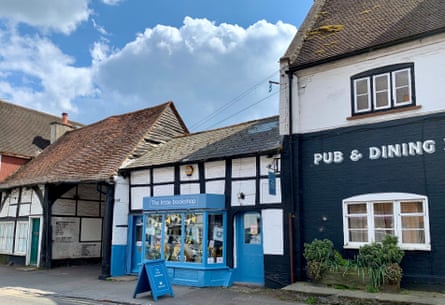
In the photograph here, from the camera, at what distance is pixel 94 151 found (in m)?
19.2

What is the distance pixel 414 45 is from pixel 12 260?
19206mm

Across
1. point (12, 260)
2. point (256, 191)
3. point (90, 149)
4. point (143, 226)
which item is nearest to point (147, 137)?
point (90, 149)

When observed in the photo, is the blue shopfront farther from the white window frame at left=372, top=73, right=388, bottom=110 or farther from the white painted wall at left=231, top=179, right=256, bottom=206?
the white window frame at left=372, top=73, right=388, bottom=110

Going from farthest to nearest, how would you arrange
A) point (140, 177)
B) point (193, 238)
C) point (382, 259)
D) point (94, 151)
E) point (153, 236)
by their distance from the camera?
1. point (94, 151)
2. point (140, 177)
3. point (153, 236)
4. point (193, 238)
5. point (382, 259)

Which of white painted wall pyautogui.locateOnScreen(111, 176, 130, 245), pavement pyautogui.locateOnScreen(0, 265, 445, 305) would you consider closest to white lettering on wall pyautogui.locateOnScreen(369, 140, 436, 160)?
pavement pyautogui.locateOnScreen(0, 265, 445, 305)

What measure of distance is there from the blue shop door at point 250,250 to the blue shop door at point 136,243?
14.8 ft

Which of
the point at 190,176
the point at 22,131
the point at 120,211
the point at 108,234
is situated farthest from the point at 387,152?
the point at 22,131

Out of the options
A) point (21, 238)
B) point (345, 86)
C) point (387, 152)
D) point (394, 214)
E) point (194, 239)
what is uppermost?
point (345, 86)

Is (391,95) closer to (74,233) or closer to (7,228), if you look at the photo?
(74,233)

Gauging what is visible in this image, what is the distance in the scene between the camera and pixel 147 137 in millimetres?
18359

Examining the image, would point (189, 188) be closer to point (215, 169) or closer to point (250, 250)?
point (215, 169)

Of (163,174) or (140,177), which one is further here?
(140,177)

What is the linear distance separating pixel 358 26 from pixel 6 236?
18706mm

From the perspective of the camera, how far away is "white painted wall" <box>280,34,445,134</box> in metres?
10.5
